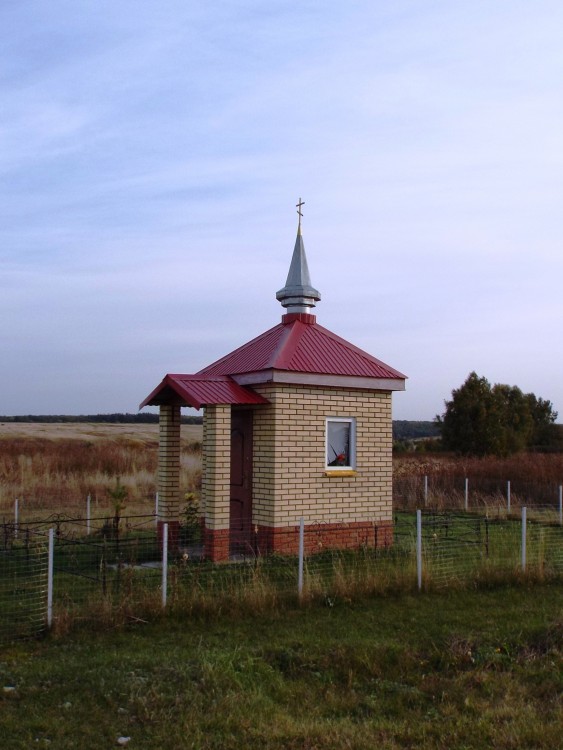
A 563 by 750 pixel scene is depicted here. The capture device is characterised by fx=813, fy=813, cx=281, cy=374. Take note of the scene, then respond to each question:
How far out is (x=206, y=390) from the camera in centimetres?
1245

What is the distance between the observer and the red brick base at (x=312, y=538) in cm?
1188

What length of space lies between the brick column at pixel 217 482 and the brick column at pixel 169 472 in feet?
5.07

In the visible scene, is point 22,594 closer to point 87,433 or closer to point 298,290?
point 298,290

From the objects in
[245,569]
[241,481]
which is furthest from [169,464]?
[245,569]

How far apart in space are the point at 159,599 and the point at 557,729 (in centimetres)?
438

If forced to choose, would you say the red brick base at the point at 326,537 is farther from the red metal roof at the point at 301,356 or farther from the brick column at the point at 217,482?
the red metal roof at the point at 301,356

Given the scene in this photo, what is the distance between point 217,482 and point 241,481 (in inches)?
57.2

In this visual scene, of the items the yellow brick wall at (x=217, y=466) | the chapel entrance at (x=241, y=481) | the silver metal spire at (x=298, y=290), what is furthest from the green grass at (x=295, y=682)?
the silver metal spire at (x=298, y=290)

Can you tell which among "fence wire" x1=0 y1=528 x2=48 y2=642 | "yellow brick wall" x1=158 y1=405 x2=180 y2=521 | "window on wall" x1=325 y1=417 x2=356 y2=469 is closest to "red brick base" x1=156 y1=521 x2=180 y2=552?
"yellow brick wall" x1=158 y1=405 x2=180 y2=521

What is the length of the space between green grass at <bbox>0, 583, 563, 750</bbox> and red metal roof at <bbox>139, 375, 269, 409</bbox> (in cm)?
392

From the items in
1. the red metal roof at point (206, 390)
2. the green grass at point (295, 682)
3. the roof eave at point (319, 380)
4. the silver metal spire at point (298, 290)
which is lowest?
the green grass at point (295, 682)

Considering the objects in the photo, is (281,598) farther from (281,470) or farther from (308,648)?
(281,470)

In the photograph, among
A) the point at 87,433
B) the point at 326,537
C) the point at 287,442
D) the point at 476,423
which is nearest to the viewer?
the point at 287,442

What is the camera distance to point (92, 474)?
28.9 m
